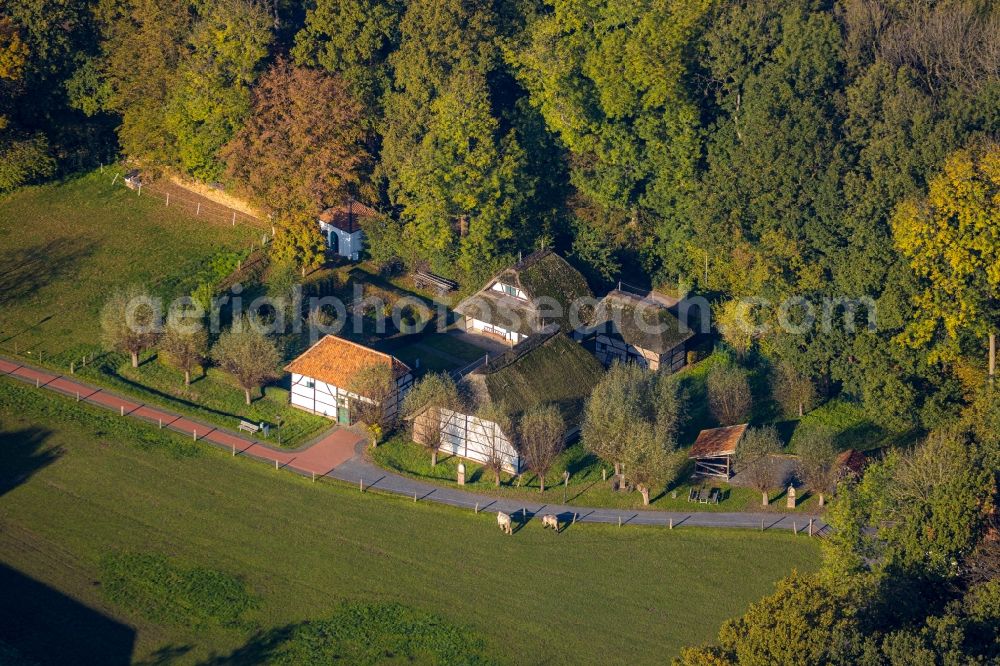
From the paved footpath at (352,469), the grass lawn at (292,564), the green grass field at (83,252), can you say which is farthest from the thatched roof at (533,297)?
the grass lawn at (292,564)

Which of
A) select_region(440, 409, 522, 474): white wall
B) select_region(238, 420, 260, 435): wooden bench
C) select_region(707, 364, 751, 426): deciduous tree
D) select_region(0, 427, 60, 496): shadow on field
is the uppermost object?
select_region(707, 364, 751, 426): deciduous tree

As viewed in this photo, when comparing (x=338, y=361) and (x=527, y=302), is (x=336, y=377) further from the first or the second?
(x=527, y=302)

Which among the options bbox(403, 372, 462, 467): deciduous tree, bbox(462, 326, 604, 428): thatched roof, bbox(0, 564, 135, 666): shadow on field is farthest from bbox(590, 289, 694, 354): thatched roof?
bbox(0, 564, 135, 666): shadow on field


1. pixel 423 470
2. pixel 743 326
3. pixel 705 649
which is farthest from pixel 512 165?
pixel 705 649

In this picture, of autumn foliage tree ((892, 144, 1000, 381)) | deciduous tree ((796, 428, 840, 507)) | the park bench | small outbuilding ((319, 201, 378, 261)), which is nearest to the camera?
deciduous tree ((796, 428, 840, 507))

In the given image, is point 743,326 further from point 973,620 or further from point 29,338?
point 29,338

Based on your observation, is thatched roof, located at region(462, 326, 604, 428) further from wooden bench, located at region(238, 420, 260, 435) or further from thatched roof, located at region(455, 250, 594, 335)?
wooden bench, located at region(238, 420, 260, 435)
